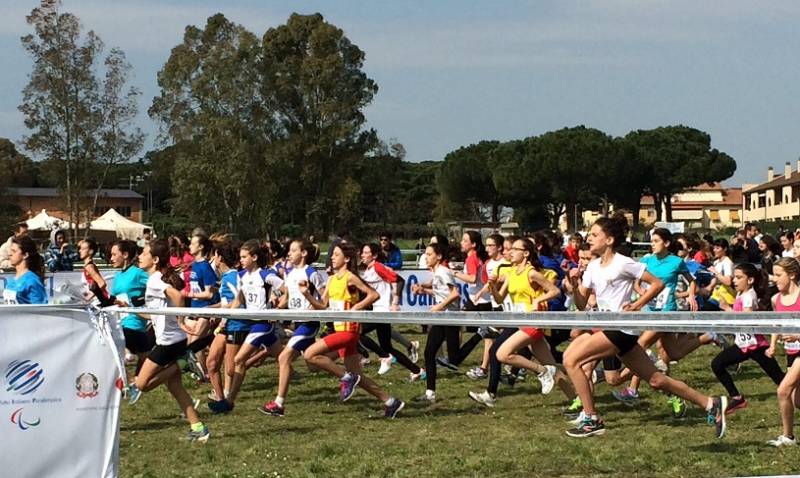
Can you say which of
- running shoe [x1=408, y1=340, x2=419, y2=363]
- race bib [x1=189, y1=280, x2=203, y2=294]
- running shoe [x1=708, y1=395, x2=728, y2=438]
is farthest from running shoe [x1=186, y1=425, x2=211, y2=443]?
running shoe [x1=408, y1=340, x2=419, y2=363]

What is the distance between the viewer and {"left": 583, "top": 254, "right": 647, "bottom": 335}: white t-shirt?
368 inches

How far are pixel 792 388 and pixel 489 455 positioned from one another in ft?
7.74

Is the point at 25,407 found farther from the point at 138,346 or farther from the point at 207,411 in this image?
the point at 207,411

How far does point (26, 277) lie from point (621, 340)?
15.7ft

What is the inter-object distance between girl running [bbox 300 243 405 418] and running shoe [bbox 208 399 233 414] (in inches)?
45.8

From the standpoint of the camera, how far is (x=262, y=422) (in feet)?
35.6

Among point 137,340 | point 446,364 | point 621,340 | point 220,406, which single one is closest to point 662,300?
point 446,364

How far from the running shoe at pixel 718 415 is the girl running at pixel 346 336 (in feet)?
10.2

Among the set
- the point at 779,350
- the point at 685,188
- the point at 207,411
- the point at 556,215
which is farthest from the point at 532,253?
the point at 685,188

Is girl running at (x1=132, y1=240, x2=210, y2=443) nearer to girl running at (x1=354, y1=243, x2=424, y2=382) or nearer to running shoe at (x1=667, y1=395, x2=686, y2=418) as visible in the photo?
running shoe at (x1=667, y1=395, x2=686, y2=418)

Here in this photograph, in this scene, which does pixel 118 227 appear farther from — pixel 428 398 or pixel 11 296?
pixel 11 296

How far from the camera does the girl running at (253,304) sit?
11352mm

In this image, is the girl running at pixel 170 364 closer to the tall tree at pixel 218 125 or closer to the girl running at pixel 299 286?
the girl running at pixel 299 286

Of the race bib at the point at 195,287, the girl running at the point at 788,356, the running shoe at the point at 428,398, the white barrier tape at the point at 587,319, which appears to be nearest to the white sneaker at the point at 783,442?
the girl running at the point at 788,356
